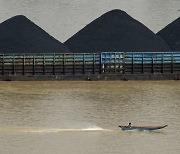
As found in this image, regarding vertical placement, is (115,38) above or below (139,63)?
above

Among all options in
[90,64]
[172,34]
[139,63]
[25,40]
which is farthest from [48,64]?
[172,34]

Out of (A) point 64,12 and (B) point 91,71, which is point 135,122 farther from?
(A) point 64,12

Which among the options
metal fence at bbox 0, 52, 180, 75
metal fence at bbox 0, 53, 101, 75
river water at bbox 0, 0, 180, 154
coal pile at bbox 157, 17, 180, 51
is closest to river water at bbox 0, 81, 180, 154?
river water at bbox 0, 0, 180, 154

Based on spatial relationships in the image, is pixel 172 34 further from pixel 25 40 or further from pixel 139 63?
pixel 25 40

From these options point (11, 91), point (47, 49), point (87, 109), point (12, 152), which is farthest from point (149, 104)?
point (47, 49)

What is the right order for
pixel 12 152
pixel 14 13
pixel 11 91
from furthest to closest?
pixel 14 13 < pixel 11 91 < pixel 12 152

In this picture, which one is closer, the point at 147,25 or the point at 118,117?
the point at 118,117
